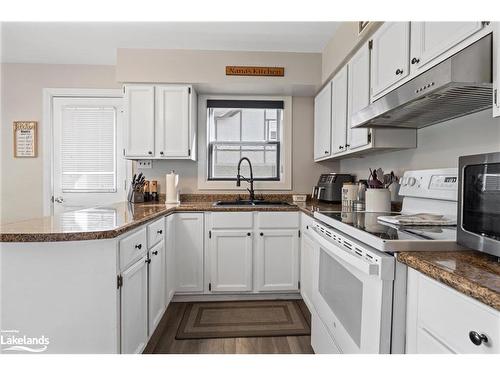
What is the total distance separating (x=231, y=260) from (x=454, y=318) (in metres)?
1.99

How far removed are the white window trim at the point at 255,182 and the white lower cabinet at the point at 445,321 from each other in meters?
2.32

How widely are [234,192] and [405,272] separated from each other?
7.71 ft

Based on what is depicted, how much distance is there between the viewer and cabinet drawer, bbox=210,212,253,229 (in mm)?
2523

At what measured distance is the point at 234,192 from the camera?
317 centimetres

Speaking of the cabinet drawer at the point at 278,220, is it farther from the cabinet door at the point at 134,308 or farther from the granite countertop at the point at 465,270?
the granite countertop at the point at 465,270

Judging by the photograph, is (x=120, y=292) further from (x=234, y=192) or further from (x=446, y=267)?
(x=234, y=192)

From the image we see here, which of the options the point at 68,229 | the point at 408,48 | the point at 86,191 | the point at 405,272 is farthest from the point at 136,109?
the point at 405,272

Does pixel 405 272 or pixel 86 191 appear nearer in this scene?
pixel 405 272

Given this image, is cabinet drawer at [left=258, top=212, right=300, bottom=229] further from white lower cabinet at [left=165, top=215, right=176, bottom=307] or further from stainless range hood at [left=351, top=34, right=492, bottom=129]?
stainless range hood at [left=351, top=34, right=492, bottom=129]

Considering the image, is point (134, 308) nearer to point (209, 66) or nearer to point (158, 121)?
point (158, 121)

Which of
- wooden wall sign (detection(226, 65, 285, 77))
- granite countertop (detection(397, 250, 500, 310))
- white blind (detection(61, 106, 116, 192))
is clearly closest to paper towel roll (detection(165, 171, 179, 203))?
white blind (detection(61, 106, 116, 192))

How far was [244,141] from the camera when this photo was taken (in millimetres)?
3250

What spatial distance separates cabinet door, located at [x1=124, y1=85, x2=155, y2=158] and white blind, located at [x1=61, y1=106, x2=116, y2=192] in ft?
1.94

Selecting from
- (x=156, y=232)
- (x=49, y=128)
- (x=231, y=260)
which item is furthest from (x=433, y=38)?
(x=49, y=128)
